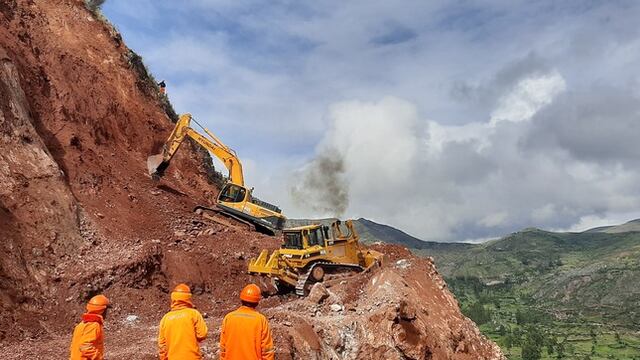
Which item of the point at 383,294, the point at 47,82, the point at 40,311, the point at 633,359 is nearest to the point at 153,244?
the point at 40,311

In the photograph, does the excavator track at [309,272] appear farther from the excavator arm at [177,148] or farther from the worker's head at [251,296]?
the worker's head at [251,296]

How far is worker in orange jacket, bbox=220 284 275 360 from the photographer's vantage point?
257 inches

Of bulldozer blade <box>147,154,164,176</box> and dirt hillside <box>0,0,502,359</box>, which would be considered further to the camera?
bulldozer blade <box>147,154,164,176</box>

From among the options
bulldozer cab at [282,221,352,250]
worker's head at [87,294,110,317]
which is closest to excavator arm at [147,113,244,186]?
bulldozer cab at [282,221,352,250]

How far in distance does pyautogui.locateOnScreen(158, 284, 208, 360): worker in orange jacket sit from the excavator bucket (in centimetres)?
1953

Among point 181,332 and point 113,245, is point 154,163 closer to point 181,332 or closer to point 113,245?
point 113,245

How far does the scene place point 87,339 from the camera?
685 centimetres

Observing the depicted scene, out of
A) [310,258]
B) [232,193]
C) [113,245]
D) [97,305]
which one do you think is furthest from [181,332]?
[232,193]

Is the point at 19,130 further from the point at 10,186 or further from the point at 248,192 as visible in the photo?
the point at 248,192

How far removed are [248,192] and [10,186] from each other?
33.4 feet

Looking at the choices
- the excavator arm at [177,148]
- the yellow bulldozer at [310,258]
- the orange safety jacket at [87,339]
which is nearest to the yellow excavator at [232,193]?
the excavator arm at [177,148]

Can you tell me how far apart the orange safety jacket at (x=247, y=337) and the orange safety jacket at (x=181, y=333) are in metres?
0.37

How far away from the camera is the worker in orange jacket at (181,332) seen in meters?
6.57

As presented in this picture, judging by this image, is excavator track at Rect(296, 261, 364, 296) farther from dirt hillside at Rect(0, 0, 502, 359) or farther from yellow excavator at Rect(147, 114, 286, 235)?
yellow excavator at Rect(147, 114, 286, 235)
